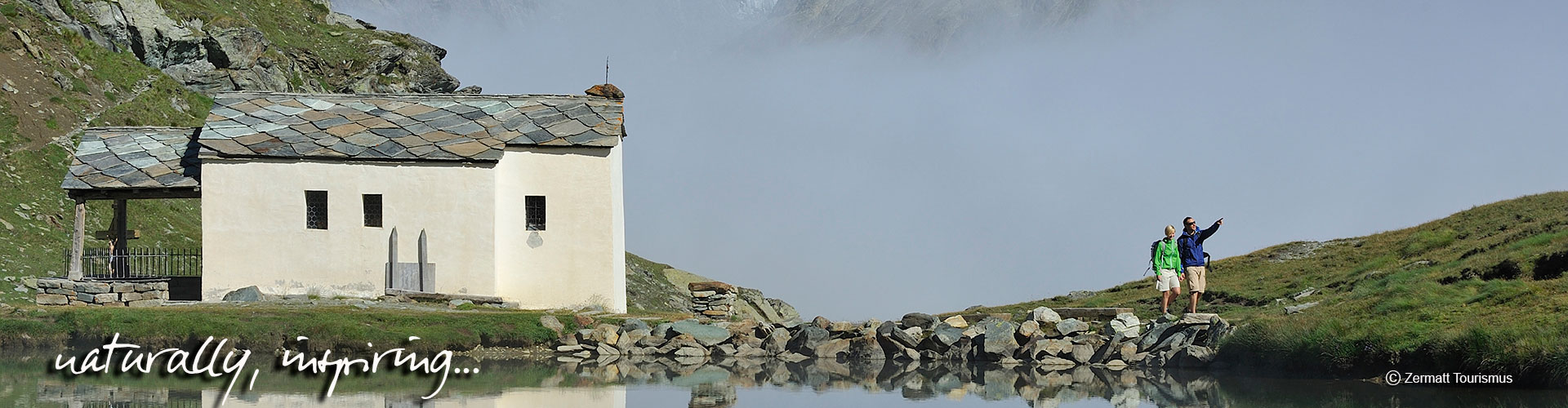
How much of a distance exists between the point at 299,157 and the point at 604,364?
13.0m

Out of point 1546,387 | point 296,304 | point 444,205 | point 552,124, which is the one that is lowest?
point 1546,387

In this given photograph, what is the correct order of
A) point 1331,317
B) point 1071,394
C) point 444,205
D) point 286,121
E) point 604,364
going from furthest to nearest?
point 286,121 → point 444,205 → point 604,364 → point 1331,317 → point 1071,394

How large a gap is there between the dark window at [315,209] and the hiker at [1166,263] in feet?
65.2

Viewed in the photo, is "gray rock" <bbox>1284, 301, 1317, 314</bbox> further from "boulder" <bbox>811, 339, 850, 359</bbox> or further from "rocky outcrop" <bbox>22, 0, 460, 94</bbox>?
"rocky outcrop" <bbox>22, 0, 460, 94</bbox>

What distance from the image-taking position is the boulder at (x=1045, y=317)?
984 inches

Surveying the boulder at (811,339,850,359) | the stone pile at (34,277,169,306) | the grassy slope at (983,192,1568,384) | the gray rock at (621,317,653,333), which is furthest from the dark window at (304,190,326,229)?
the grassy slope at (983,192,1568,384)

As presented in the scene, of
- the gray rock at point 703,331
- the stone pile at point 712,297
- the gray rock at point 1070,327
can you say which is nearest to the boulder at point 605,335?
the gray rock at point 703,331

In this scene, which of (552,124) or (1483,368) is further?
(552,124)

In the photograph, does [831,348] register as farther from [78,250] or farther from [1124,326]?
[78,250]

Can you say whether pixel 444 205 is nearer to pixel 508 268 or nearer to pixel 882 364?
pixel 508 268

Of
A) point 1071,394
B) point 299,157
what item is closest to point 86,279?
point 299,157

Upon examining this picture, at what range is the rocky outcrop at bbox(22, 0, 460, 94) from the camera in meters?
62.2

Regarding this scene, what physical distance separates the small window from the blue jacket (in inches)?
752

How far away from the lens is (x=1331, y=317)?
70.1 ft
